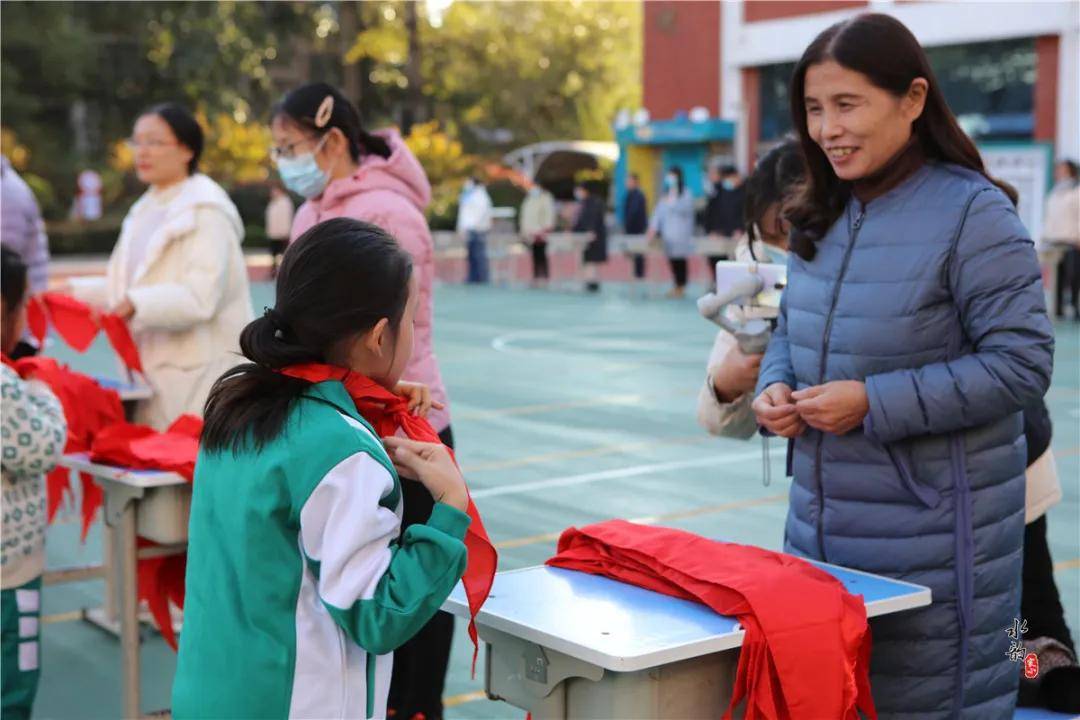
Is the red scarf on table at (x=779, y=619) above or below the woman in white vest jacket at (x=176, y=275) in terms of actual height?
below

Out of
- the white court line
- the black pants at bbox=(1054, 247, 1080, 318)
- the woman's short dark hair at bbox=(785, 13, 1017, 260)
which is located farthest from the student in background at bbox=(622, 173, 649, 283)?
the woman's short dark hair at bbox=(785, 13, 1017, 260)

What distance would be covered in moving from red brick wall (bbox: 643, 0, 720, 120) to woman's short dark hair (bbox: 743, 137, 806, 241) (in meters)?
33.2

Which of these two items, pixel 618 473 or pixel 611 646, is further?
pixel 618 473


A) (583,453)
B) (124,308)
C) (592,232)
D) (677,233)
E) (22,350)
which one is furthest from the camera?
(592,232)

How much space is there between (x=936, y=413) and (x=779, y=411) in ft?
1.10

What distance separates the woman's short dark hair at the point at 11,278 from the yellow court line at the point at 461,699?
1.95 metres

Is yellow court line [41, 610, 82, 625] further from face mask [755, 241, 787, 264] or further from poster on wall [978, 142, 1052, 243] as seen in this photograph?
poster on wall [978, 142, 1052, 243]

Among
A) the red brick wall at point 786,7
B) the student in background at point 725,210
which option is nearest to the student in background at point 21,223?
the student in background at point 725,210

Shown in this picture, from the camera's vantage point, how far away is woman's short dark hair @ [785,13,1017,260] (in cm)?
294

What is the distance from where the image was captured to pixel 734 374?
11.9 ft

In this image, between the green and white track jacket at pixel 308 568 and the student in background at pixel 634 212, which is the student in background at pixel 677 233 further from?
the green and white track jacket at pixel 308 568

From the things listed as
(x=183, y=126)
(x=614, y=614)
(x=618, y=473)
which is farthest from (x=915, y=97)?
(x=618, y=473)

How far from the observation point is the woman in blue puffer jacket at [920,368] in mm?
2889

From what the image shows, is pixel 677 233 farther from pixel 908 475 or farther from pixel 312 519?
pixel 312 519
